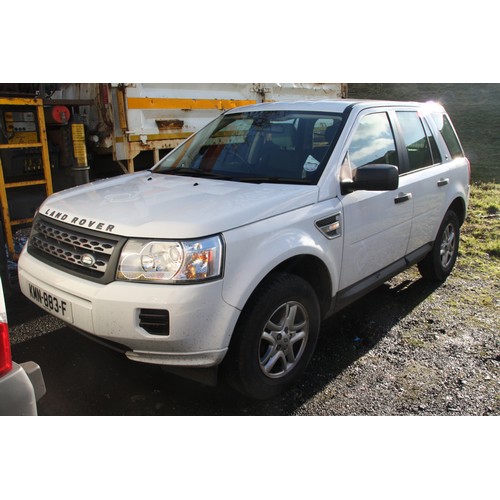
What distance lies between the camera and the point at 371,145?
3.68m

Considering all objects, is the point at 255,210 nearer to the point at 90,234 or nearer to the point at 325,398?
the point at 90,234

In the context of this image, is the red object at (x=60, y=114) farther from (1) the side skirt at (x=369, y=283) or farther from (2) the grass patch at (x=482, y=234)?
(2) the grass patch at (x=482, y=234)

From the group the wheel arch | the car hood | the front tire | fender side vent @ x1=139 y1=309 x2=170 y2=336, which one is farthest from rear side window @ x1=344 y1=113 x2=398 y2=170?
fender side vent @ x1=139 y1=309 x2=170 y2=336

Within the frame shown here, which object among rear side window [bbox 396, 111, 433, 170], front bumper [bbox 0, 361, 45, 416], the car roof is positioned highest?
the car roof

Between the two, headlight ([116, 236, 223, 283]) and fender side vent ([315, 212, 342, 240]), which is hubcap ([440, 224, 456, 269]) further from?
headlight ([116, 236, 223, 283])

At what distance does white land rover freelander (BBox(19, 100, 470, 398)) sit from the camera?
97.1 inches

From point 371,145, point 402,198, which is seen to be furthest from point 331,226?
point 402,198

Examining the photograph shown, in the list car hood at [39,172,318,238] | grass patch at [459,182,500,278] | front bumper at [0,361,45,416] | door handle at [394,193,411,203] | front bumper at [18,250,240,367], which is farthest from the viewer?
grass patch at [459,182,500,278]

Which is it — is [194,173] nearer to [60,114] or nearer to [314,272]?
[314,272]

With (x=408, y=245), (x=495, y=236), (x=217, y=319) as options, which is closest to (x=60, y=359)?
(x=217, y=319)

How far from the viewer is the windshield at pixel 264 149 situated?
3.33 meters

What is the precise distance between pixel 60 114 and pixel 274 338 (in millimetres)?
4352

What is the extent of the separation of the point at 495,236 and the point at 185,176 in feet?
16.5

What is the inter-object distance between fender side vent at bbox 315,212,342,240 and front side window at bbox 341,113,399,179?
1.12 feet
